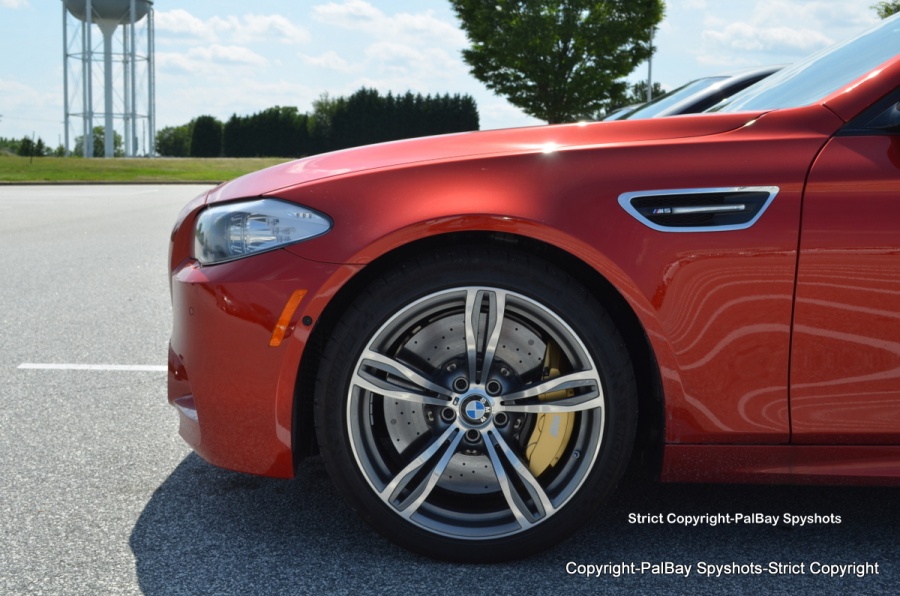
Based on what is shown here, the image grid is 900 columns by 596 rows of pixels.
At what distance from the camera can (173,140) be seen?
370 feet

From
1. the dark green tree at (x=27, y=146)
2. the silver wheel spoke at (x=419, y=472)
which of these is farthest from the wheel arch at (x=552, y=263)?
the dark green tree at (x=27, y=146)

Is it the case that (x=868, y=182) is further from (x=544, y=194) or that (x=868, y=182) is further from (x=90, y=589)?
(x=90, y=589)

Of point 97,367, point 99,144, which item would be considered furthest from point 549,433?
point 99,144

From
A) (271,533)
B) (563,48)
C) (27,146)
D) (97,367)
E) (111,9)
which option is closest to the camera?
(271,533)

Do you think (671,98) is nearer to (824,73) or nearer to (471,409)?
(824,73)

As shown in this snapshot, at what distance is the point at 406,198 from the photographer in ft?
7.74

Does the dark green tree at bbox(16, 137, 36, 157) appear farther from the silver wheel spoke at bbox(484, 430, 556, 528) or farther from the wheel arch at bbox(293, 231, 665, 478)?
the silver wheel spoke at bbox(484, 430, 556, 528)

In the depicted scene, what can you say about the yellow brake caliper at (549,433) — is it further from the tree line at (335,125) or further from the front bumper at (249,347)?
Answer: the tree line at (335,125)

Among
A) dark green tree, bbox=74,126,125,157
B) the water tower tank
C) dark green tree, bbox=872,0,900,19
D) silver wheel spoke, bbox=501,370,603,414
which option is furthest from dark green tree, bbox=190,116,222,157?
silver wheel spoke, bbox=501,370,603,414

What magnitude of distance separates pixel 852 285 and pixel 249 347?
4.82 feet

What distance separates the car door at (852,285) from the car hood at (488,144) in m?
0.29

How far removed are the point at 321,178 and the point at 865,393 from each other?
1.45 metres

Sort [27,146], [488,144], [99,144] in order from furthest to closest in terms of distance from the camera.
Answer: [99,144], [27,146], [488,144]

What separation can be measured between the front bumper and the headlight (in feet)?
0.14
